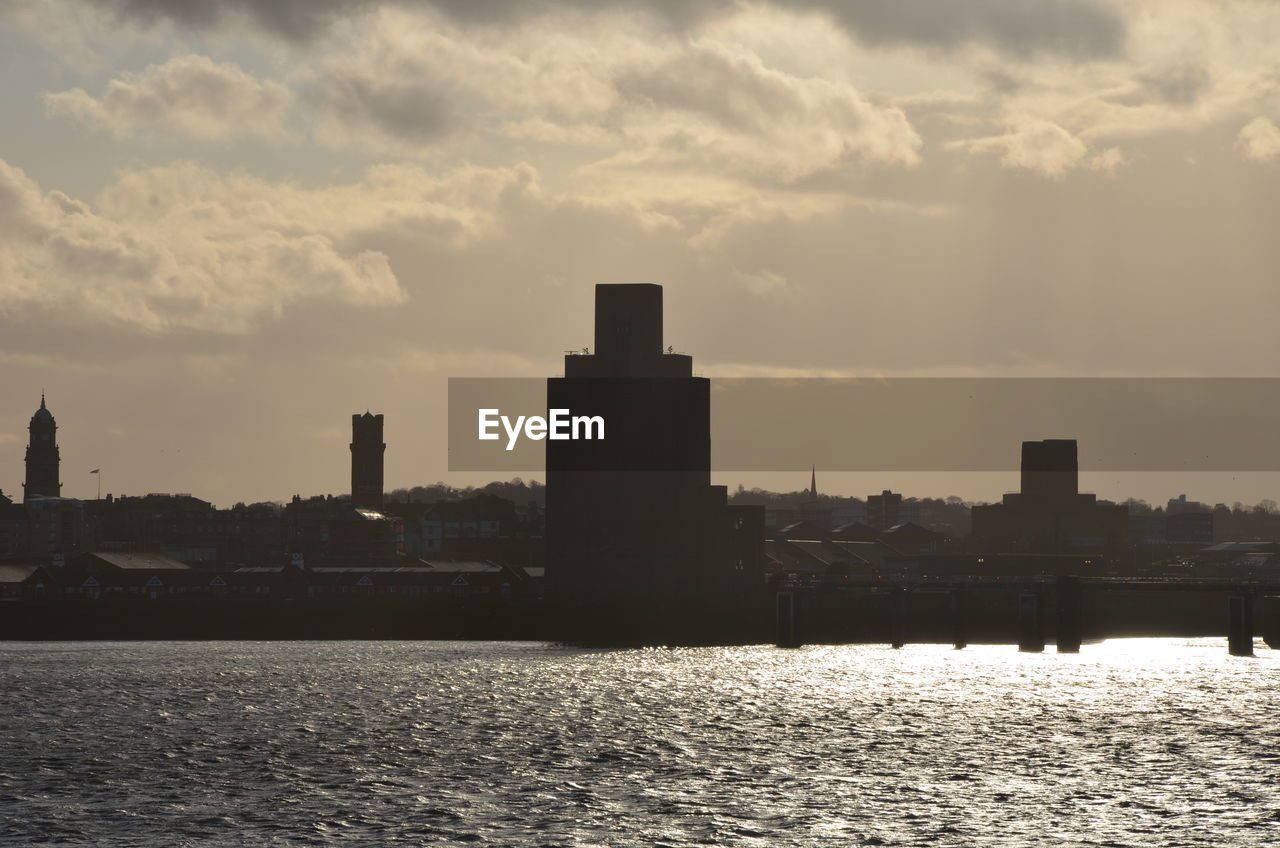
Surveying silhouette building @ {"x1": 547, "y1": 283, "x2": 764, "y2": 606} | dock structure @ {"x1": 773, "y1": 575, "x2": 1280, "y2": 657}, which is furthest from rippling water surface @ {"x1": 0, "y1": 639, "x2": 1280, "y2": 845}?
silhouette building @ {"x1": 547, "y1": 283, "x2": 764, "y2": 606}

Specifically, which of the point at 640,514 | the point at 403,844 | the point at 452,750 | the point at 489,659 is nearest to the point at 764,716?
the point at 452,750

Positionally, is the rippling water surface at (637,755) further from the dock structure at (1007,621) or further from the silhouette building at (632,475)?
the silhouette building at (632,475)


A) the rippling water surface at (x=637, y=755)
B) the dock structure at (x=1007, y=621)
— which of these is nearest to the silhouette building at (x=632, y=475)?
the dock structure at (x=1007, y=621)

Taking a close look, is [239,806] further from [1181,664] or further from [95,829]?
[1181,664]

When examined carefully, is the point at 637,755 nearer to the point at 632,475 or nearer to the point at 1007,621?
the point at 632,475

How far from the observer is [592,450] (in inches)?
7343

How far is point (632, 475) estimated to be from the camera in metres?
185

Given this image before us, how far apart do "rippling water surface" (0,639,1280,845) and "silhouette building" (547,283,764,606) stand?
53626 millimetres

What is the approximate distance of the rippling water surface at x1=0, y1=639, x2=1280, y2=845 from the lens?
54.4 metres

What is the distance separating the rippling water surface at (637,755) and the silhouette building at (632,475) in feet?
176

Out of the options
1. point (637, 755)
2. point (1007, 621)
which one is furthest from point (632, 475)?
point (637, 755)

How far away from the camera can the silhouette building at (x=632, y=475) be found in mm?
184500

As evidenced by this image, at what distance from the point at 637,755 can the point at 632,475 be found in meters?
112

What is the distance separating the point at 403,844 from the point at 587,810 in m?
8.45
